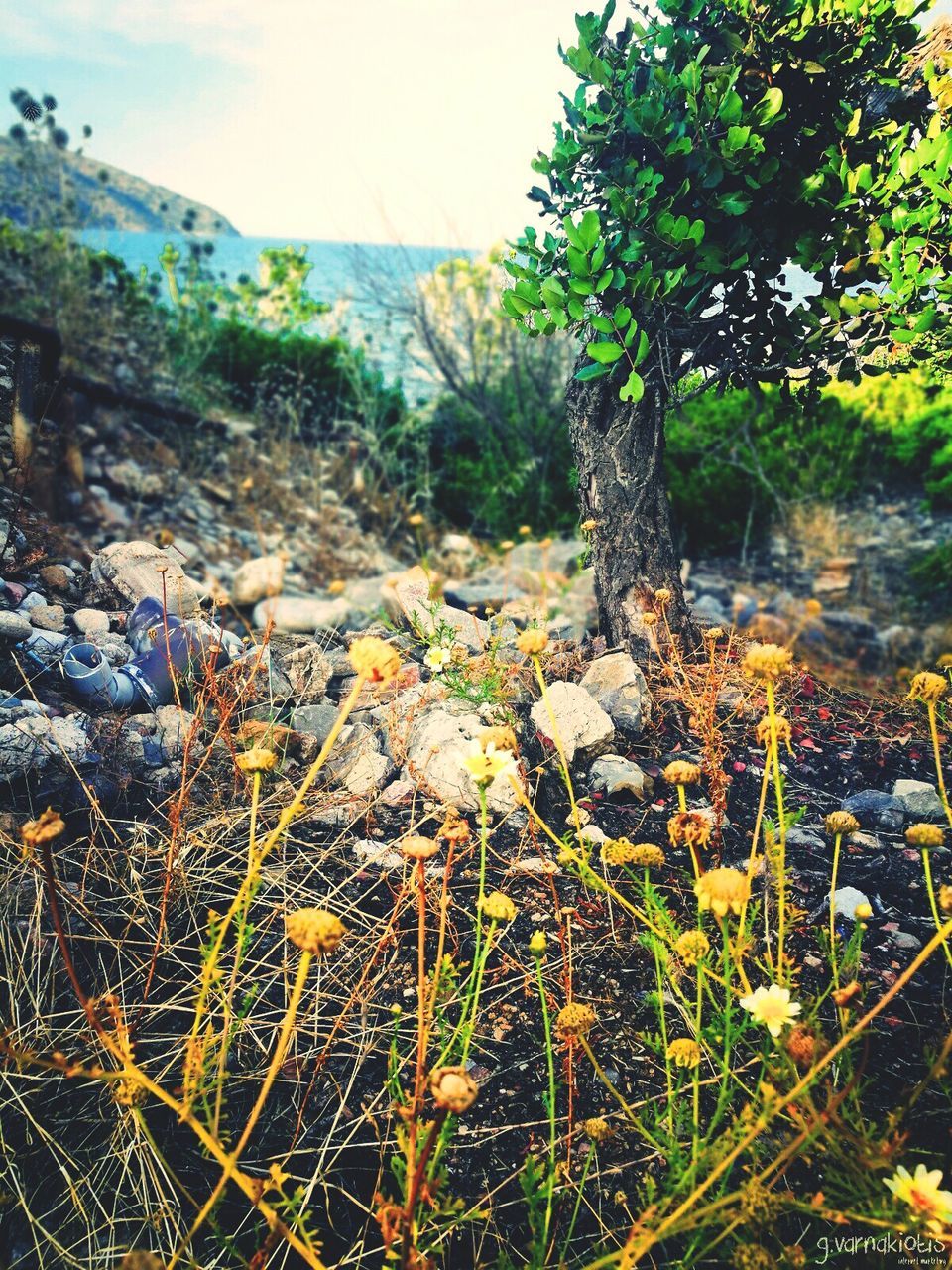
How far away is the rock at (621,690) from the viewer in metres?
2.40

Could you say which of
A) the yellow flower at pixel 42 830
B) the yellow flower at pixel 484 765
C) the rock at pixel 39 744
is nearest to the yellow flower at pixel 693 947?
the yellow flower at pixel 484 765

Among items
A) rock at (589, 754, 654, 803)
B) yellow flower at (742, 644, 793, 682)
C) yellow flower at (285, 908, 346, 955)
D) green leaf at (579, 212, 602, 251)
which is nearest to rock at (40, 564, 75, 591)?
rock at (589, 754, 654, 803)

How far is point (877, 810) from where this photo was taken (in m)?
2.08

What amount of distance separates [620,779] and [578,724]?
20 centimetres

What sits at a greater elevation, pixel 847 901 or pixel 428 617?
pixel 428 617

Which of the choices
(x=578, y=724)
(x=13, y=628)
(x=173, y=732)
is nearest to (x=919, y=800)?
(x=578, y=724)

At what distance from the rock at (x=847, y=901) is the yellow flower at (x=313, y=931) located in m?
1.32

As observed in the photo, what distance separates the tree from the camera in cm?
220

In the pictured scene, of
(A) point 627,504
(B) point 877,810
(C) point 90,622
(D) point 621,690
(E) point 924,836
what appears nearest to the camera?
(E) point 924,836

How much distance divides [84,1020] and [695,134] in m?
2.73

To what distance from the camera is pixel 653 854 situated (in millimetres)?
1230

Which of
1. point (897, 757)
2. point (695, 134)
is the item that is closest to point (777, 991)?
point (897, 757)

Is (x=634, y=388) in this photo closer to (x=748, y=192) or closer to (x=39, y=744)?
(x=748, y=192)

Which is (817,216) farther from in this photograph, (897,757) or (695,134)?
(897,757)
